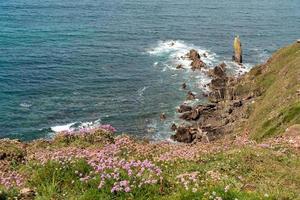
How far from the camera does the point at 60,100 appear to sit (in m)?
83.2

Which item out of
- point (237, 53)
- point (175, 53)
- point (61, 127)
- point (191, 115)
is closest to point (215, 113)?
point (191, 115)

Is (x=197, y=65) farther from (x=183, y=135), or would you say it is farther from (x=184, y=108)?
(x=183, y=135)

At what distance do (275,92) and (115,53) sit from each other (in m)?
54.7

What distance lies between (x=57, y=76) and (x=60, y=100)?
12303mm

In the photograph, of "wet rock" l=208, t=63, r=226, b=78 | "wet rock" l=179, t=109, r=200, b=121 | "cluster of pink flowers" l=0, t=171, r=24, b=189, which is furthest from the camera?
"wet rock" l=208, t=63, r=226, b=78

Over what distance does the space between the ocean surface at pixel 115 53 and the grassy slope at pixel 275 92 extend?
11622mm

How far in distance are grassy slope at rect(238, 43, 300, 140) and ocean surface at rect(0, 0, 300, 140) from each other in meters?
11.6

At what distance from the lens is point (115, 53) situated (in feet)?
369

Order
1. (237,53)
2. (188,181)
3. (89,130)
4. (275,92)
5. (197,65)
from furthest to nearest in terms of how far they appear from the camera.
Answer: (237,53)
(197,65)
(275,92)
(89,130)
(188,181)

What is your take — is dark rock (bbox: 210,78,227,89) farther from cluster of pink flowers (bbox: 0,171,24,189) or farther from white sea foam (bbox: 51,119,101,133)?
cluster of pink flowers (bbox: 0,171,24,189)

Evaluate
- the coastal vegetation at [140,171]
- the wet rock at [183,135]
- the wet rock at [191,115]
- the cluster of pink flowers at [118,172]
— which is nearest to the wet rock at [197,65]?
the wet rock at [191,115]

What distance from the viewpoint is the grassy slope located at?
47188 mm

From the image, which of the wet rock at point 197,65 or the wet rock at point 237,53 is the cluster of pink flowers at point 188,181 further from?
the wet rock at point 237,53

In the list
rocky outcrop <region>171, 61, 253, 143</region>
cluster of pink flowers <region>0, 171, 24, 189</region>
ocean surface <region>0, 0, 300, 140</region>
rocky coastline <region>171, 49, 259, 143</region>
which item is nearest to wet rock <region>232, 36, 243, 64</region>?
ocean surface <region>0, 0, 300, 140</region>
